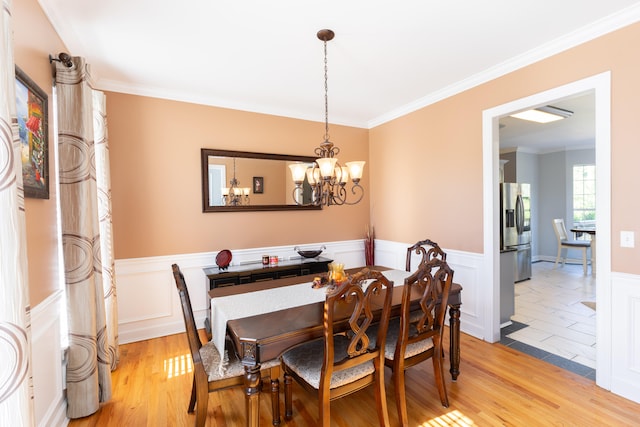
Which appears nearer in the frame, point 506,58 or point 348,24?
point 348,24

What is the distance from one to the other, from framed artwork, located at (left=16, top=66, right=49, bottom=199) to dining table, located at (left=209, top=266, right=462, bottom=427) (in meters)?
1.26

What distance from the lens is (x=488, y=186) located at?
3.14 meters

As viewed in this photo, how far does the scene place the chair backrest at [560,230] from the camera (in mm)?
6529

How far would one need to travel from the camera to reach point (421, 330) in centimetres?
209

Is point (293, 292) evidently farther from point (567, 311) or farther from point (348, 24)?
point (567, 311)

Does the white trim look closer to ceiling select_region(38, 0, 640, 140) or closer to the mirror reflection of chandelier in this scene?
ceiling select_region(38, 0, 640, 140)

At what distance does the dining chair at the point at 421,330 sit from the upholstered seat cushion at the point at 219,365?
0.79 metres

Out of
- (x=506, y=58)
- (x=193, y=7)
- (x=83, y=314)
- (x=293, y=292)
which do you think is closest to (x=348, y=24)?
(x=193, y=7)

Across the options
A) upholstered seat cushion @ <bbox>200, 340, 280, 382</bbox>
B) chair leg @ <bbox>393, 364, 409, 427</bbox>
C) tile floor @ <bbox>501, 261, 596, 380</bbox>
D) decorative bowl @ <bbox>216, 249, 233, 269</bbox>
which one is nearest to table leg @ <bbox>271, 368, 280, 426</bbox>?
upholstered seat cushion @ <bbox>200, 340, 280, 382</bbox>

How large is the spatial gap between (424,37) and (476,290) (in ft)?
8.23

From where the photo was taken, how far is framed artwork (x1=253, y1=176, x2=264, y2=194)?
398 centimetres

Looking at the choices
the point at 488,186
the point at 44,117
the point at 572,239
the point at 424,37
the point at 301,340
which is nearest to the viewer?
the point at 301,340

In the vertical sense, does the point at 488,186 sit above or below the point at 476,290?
above

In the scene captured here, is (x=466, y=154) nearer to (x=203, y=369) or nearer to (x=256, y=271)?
(x=256, y=271)
